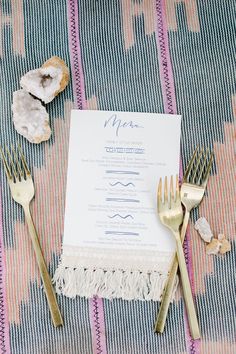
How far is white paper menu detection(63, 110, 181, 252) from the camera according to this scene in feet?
2.78

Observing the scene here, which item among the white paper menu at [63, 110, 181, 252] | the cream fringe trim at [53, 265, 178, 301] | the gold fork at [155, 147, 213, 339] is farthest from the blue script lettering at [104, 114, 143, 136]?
the cream fringe trim at [53, 265, 178, 301]

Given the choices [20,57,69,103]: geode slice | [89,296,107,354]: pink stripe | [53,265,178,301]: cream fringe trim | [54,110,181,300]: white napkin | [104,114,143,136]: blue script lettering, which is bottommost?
[89,296,107,354]: pink stripe

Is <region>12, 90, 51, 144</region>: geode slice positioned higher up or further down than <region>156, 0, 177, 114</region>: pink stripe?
further down

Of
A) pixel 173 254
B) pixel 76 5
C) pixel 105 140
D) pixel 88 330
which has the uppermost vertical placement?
pixel 76 5

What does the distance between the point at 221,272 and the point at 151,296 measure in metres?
0.11

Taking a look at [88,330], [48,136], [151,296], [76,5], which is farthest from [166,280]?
[76,5]

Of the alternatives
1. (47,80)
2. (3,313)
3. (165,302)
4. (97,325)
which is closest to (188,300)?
(165,302)

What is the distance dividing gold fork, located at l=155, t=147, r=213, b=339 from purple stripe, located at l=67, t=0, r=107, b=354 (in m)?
0.08

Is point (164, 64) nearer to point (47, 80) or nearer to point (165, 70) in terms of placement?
point (165, 70)

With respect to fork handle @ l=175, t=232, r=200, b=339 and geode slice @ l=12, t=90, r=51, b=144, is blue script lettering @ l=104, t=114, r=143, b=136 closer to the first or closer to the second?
geode slice @ l=12, t=90, r=51, b=144

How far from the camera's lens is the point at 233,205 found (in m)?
0.86

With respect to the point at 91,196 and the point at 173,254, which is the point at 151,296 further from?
the point at 91,196

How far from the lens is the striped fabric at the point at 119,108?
32.8 inches

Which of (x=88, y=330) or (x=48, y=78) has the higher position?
(x=48, y=78)
